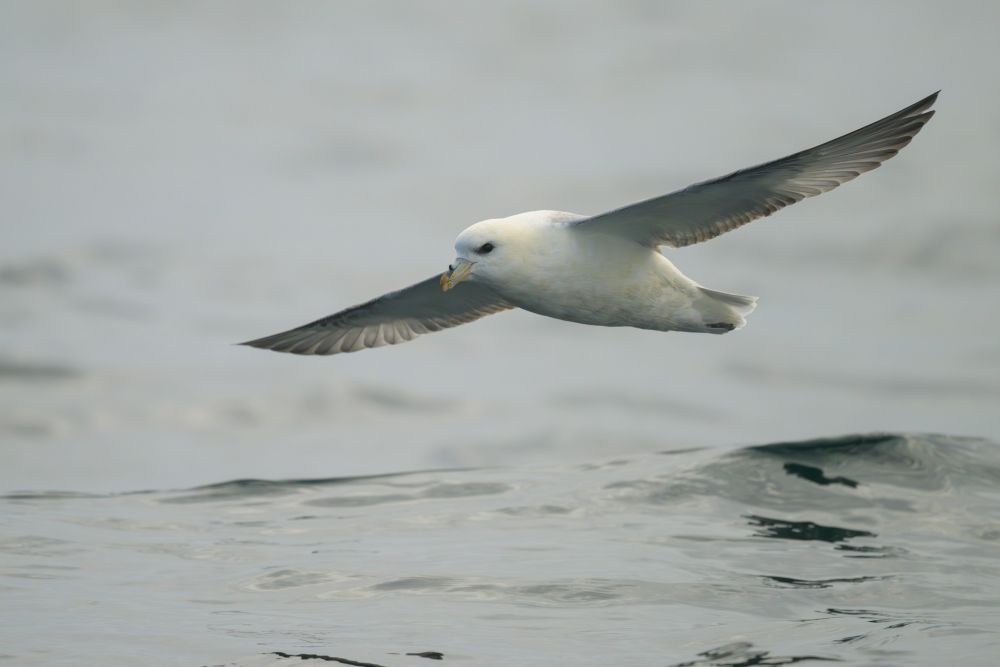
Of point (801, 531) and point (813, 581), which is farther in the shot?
point (801, 531)

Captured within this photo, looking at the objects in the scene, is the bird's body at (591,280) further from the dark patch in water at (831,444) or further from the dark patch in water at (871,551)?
the dark patch in water at (831,444)

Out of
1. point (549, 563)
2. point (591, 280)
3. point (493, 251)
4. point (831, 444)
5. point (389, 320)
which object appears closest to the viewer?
point (493, 251)

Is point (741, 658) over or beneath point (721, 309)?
beneath

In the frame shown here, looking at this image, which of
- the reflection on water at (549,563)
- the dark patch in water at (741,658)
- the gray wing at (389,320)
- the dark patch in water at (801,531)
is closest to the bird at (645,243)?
the gray wing at (389,320)

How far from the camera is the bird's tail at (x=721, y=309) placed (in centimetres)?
895

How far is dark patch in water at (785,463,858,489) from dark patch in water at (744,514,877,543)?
995 mm

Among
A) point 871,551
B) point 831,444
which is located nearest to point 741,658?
point 871,551

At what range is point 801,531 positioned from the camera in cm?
1029

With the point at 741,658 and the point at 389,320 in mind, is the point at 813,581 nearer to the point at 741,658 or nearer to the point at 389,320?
the point at 741,658

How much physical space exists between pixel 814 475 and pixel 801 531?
1.38m

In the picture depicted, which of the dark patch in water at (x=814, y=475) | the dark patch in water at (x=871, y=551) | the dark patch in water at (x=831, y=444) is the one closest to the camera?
the dark patch in water at (x=871, y=551)

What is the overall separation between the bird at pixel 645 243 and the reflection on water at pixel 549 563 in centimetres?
169

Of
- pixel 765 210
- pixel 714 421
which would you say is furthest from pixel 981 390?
pixel 765 210

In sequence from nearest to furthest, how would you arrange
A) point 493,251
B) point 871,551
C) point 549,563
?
point 493,251 < point 549,563 < point 871,551
